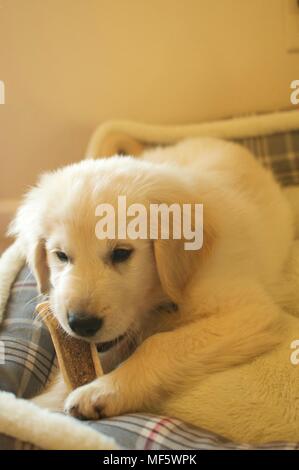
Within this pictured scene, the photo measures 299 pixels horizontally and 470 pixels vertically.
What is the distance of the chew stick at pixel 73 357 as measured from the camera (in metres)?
1.38

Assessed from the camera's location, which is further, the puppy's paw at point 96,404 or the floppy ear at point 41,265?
the floppy ear at point 41,265

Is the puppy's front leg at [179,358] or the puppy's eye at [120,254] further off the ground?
the puppy's eye at [120,254]

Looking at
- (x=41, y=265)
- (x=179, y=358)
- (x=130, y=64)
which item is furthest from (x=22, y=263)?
(x=130, y=64)

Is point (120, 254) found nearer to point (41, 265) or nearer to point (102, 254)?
point (102, 254)

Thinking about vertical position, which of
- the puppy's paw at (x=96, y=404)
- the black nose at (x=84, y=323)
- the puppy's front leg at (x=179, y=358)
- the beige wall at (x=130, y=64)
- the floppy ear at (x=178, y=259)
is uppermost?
the beige wall at (x=130, y=64)

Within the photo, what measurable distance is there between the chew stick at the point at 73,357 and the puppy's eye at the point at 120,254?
268 millimetres

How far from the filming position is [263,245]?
1.67 metres

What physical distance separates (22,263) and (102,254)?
0.71 meters

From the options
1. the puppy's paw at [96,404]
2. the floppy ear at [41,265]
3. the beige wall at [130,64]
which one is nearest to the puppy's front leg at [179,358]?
the puppy's paw at [96,404]

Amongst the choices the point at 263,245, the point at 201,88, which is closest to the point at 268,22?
the point at 201,88

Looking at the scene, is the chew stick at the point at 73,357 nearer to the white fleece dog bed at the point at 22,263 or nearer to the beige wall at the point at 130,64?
the white fleece dog bed at the point at 22,263

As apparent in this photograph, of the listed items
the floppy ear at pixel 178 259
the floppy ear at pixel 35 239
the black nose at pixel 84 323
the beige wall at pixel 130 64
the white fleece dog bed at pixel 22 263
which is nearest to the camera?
the white fleece dog bed at pixel 22 263

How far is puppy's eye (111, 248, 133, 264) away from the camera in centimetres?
128

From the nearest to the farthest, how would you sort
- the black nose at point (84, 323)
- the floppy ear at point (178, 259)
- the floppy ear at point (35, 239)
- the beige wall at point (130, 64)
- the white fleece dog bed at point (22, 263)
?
the white fleece dog bed at point (22, 263) < the black nose at point (84, 323) < the floppy ear at point (178, 259) < the floppy ear at point (35, 239) < the beige wall at point (130, 64)
